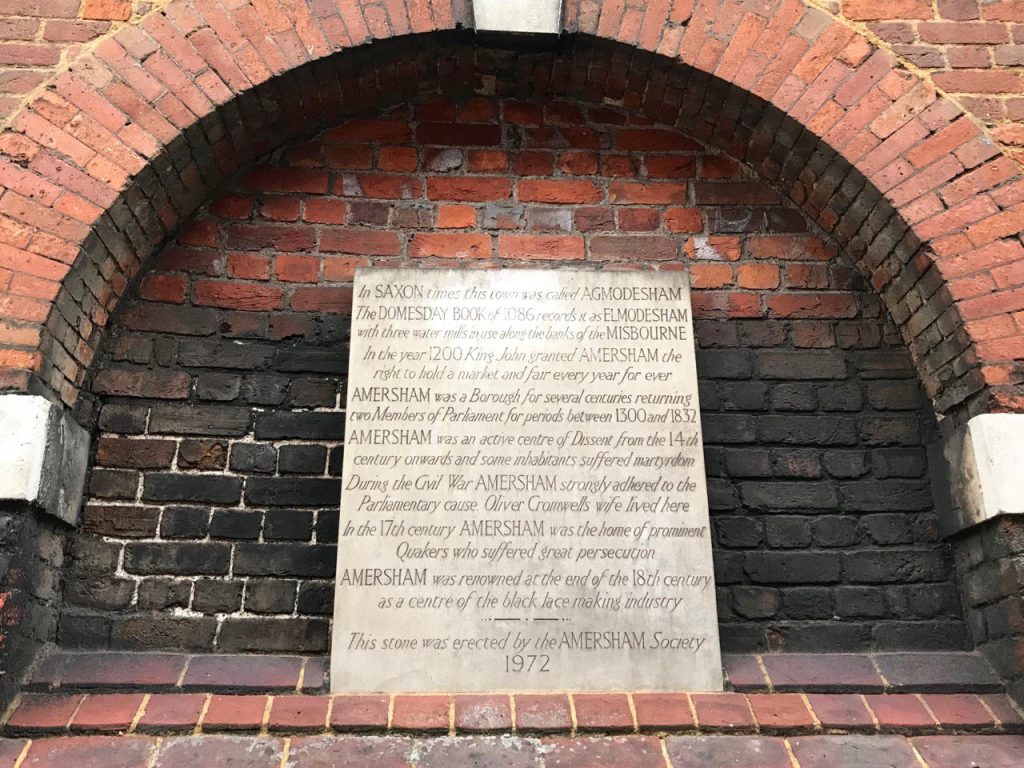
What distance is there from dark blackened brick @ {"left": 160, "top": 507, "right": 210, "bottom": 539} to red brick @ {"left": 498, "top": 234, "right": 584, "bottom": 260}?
54.9 inches

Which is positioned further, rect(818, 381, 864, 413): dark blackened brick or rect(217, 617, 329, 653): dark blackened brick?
rect(818, 381, 864, 413): dark blackened brick

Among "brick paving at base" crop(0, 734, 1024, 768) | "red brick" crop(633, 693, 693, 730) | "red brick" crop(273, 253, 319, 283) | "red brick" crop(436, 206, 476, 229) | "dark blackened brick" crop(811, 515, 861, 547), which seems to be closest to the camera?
"brick paving at base" crop(0, 734, 1024, 768)

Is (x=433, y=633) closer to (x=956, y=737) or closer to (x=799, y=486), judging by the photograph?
(x=799, y=486)

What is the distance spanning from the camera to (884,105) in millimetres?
2912

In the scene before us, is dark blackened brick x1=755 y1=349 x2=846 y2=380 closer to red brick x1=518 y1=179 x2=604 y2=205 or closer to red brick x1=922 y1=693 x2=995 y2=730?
red brick x1=518 y1=179 x2=604 y2=205

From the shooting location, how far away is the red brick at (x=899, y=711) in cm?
241

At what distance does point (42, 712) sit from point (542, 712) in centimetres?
142

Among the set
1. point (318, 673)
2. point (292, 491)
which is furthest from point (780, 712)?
point (292, 491)

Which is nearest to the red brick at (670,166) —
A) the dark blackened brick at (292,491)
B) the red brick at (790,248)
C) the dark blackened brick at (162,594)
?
the red brick at (790,248)

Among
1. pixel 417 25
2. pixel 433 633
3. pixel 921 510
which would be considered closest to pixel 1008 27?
pixel 921 510

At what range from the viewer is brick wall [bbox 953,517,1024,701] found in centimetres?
246

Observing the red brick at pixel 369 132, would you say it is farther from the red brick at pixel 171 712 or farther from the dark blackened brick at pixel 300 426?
the red brick at pixel 171 712

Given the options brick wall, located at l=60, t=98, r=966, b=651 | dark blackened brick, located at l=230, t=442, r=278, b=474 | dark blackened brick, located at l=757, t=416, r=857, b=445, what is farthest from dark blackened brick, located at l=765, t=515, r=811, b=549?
dark blackened brick, located at l=230, t=442, r=278, b=474

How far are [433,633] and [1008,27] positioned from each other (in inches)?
118
